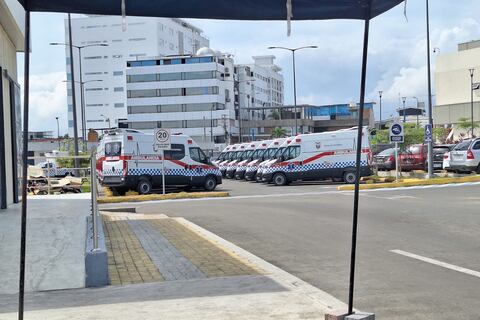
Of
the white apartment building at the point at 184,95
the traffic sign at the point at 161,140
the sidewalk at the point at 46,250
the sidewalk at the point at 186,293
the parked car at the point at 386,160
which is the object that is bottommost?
the sidewalk at the point at 186,293

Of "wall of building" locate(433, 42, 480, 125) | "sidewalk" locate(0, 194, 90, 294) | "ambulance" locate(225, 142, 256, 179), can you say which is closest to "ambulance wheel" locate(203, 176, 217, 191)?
"ambulance" locate(225, 142, 256, 179)

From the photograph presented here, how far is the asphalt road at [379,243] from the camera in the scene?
6105 millimetres

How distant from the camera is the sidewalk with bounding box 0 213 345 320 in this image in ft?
17.8

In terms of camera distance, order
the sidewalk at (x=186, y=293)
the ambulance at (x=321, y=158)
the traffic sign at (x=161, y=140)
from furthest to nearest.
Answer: the ambulance at (x=321, y=158) → the traffic sign at (x=161, y=140) → the sidewalk at (x=186, y=293)

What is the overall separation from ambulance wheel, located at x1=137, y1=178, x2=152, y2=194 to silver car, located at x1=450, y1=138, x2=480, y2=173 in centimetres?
1535

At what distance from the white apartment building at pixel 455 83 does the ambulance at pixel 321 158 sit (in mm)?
74041

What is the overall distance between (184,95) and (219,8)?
108484mm

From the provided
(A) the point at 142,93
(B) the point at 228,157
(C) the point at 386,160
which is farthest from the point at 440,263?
(A) the point at 142,93

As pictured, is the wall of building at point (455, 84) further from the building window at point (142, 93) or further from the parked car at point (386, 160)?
the parked car at point (386, 160)

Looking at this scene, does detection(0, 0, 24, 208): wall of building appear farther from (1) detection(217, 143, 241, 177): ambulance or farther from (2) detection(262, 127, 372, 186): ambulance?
(1) detection(217, 143, 241, 177): ambulance

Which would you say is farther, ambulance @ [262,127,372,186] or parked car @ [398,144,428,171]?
parked car @ [398,144,428,171]

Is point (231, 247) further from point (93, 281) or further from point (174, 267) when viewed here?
point (93, 281)

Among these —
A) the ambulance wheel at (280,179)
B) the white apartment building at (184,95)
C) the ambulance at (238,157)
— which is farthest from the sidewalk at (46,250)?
the white apartment building at (184,95)

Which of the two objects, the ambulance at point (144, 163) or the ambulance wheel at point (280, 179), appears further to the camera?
the ambulance wheel at point (280, 179)
